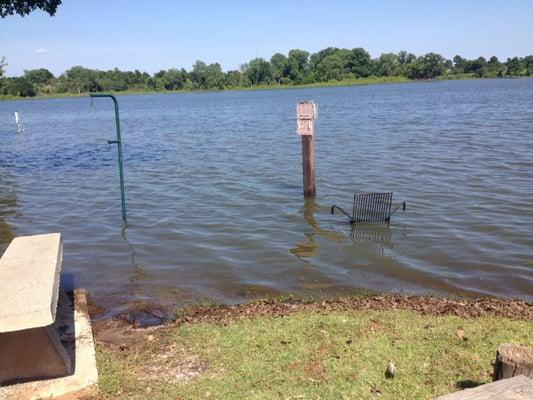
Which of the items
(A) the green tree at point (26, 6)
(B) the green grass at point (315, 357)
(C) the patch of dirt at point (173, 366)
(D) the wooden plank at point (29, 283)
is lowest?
(C) the patch of dirt at point (173, 366)

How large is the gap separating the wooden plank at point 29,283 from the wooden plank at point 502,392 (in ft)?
10.1

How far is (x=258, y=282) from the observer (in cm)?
792

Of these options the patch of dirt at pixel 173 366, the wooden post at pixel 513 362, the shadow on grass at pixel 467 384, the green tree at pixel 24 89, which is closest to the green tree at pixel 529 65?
the green tree at pixel 24 89

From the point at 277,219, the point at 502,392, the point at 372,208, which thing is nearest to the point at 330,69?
the point at 372,208

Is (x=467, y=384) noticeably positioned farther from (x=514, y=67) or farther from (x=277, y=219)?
(x=514, y=67)

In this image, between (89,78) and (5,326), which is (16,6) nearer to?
(5,326)

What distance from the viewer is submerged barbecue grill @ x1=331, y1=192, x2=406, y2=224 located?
1097 cm

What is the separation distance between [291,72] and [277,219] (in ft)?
486

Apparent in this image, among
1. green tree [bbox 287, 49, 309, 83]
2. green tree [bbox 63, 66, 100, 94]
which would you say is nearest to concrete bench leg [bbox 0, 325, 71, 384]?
green tree [bbox 63, 66, 100, 94]

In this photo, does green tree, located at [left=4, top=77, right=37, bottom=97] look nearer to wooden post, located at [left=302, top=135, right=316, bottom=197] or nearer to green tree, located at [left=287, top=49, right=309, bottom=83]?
green tree, located at [left=287, top=49, right=309, bottom=83]

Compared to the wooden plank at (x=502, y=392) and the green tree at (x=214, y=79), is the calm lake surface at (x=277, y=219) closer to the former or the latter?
the wooden plank at (x=502, y=392)

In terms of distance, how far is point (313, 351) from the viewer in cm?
506

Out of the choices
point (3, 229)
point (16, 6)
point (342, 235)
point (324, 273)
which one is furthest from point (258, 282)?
point (16, 6)

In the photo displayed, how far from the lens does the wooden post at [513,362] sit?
347cm
